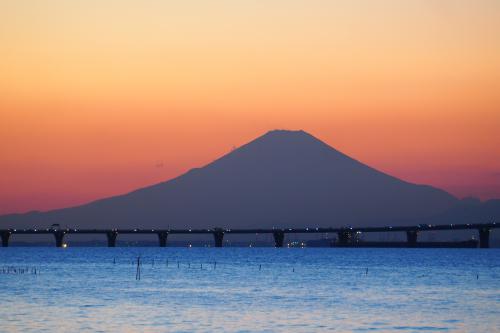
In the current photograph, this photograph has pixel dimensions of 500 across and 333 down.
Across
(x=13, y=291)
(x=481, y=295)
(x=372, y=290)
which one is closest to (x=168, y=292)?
(x=13, y=291)

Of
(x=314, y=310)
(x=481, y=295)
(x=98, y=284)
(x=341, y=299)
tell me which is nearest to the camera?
(x=314, y=310)

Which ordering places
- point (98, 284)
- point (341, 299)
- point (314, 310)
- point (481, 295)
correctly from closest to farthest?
1. point (314, 310)
2. point (341, 299)
3. point (481, 295)
4. point (98, 284)

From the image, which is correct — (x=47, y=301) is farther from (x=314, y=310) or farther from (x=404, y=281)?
(x=404, y=281)

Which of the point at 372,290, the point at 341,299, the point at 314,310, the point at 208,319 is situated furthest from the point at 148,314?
the point at 372,290

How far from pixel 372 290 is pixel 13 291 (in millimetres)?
33294

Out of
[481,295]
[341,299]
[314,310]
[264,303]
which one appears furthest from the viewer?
[481,295]

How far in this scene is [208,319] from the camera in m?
68.2

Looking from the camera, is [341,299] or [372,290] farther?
[372,290]

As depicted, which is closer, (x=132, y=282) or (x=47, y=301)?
(x=47, y=301)

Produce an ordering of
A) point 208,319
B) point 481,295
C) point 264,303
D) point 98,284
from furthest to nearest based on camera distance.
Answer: point 98,284 → point 481,295 → point 264,303 → point 208,319

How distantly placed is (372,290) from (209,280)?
22935 mm

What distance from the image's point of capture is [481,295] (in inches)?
3748

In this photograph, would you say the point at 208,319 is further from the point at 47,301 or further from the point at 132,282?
the point at 132,282

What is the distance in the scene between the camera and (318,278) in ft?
409
